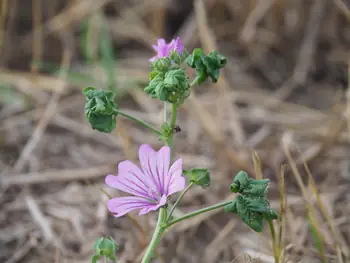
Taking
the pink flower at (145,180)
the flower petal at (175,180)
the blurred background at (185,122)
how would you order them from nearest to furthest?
the flower petal at (175,180)
the pink flower at (145,180)
the blurred background at (185,122)

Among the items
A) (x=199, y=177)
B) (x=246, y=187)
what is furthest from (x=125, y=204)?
(x=246, y=187)

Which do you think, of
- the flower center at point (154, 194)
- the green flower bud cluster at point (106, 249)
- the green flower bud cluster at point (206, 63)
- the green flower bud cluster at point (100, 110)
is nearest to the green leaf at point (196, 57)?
the green flower bud cluster at point (206, 63)

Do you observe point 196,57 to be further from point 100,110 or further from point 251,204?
point 251,204

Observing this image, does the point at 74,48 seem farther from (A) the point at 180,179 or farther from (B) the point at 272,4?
(A) the point at 180,179

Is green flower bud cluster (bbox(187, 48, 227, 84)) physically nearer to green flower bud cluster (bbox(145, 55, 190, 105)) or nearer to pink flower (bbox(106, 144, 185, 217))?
green flower bud cluster (bbox(145, 55, 190, 105))

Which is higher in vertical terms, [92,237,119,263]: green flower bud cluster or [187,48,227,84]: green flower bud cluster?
[187,48,227,84]: green flower bud cluster

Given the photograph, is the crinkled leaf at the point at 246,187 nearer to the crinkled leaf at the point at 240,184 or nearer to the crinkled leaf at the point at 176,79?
the crinkled leaf at the point at 240,184

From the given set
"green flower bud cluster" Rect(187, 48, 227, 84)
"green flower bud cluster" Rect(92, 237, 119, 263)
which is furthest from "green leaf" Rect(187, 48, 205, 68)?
"green flower bud cluster" Rect(92, 237, 119, 263)
